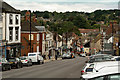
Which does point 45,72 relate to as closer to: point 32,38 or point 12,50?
point 12,50

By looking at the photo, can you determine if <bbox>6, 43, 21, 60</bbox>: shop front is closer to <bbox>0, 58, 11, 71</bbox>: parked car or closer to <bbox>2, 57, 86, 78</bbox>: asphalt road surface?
<bbox>2, 57, 86, 78</bbox>: asphalt road surface

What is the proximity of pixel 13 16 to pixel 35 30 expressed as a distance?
612 inches

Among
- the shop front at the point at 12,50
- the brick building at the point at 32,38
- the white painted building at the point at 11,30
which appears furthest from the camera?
the brick building at the point at 32,38

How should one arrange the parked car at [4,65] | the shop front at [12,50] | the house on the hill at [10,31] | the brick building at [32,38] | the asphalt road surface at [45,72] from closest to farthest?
the asphalt road surface at [45,72] → the parked car at [4,65] → the house on the hill at [10,31] → the shop front at [12,50] → the brick building at [32,38]

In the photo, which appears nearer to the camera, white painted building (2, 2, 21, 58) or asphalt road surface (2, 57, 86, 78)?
asphalt road surface (2, 57, 86, 78)

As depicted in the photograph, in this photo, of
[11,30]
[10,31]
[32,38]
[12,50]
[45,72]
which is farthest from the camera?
[32,38]

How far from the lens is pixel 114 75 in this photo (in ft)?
24.0

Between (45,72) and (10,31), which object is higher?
(10,31)

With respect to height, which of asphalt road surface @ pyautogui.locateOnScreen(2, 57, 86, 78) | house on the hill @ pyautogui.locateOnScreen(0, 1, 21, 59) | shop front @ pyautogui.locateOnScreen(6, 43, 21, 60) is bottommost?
asphalt road surface @ pyautogui.locateOnScreen(2, 57, 86, 78)

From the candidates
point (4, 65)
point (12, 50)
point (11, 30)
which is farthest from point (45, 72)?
point (11, 30)

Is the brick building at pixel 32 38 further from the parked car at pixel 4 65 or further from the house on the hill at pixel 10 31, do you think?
the parked car at pixel 4 65

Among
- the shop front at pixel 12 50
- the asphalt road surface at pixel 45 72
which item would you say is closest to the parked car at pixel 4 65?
the asphalt road surface at pixel 45 72

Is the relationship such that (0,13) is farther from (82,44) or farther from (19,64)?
(82,44)

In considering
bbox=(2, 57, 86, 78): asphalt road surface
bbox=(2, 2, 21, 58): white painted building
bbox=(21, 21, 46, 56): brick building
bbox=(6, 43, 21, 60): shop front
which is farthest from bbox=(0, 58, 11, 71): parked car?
bbox=(21, 21, 46, 56): brick building
